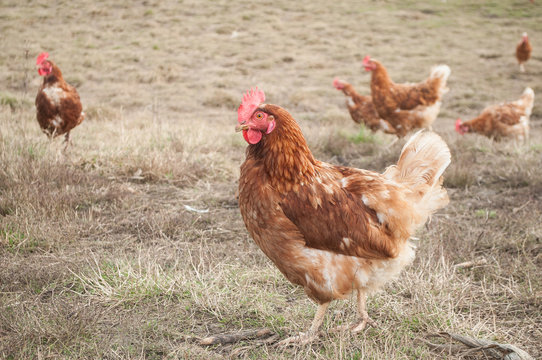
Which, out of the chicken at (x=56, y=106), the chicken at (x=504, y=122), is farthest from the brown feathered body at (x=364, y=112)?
the chicken at (x=56, y=106)

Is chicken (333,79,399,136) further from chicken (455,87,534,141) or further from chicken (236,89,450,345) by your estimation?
chicken (236,89,450,345)

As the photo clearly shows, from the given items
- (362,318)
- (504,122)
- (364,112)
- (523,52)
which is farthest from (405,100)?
(523,52)

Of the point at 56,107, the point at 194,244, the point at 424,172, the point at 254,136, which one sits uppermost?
the point at 254,136

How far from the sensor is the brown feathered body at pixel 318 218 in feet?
9.03

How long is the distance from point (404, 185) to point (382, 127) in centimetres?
640

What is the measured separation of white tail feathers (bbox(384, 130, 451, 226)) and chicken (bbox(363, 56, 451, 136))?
18.7 ft

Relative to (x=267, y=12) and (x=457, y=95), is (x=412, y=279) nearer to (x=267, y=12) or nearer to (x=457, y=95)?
(x=457, y=95)

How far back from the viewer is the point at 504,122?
358 inches

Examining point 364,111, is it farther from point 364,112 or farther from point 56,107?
point 56,107

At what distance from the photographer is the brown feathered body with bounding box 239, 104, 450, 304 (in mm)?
2752

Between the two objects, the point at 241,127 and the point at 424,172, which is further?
the point at 424,172

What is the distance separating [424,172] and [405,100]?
19.7 feet

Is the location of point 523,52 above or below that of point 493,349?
above

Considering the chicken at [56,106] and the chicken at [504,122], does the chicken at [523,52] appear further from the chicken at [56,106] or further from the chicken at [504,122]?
the chicken at [56,106]
